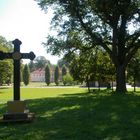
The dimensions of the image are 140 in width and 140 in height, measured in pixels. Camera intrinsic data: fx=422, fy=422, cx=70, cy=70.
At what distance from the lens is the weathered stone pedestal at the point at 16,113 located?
1344 centimetres

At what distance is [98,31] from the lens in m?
36.5

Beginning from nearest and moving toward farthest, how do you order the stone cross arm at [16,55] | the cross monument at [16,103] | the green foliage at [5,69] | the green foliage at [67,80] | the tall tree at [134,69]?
the cross monument at [16,103] → the stone cross arm at [16,55] → the tall tree at [134,69] → the green foliage at [5,69] → the green foliage at [67,80]

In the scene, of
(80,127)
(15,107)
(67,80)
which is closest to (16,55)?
(15,107)

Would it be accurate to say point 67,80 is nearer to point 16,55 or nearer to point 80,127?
point 16,55

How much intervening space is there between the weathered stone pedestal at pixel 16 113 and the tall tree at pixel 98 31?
66.3ft

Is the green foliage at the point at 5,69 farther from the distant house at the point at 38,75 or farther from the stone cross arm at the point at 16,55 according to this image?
the distant house at the point at 38,75

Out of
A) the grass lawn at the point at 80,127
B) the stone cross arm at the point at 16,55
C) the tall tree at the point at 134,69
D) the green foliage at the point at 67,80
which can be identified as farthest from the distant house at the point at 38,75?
the grass lawn at the point at 80,127

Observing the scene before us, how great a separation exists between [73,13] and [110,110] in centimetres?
1993

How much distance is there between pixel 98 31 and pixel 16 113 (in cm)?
2379

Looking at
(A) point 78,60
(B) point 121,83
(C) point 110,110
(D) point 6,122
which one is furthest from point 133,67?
(D) point 6,122

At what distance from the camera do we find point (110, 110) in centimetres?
1577

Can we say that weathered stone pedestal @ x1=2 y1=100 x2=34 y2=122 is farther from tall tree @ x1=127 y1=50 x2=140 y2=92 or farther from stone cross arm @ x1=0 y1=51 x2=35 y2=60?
tall tree @ x1=127 y1=50 x2=140 y2=92

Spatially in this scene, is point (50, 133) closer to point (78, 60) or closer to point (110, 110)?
point (110, 110)

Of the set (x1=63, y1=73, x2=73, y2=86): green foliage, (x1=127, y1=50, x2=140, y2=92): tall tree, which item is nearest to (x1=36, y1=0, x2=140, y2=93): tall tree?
(x1=127, y1=50, x2=140, y2=92): tall tree
